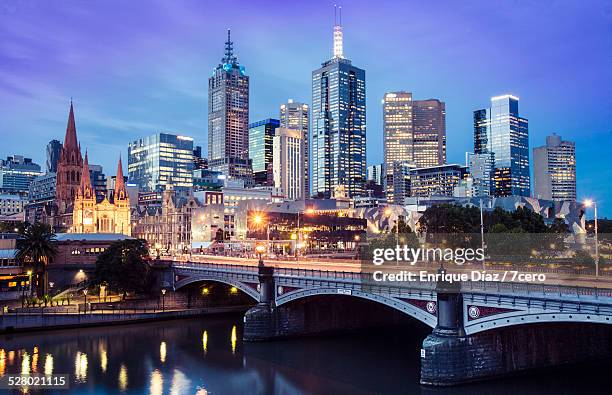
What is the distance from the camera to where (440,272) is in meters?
47.3

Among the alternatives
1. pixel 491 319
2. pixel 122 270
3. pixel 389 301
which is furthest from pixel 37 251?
pixel 491 319

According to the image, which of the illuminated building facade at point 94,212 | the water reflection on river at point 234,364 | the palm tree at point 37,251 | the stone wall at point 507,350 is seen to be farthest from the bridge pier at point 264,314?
the illuminated building facade at point 94,212

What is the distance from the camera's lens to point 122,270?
90375 millimetres

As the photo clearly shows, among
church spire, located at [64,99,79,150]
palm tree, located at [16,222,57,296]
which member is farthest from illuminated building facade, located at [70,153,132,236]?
palm tree, located at [16,222,57,296]

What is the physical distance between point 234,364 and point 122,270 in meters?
37.0

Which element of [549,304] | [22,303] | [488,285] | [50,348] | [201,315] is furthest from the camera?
[201,315]

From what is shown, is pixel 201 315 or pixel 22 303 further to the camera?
pixel 201 315

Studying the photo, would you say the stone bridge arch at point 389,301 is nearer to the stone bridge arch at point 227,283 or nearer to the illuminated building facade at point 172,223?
the stone bridge arch at point 227,283

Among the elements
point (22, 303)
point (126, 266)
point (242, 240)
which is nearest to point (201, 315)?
point (126, 266)

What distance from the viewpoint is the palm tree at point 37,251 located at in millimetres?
93875

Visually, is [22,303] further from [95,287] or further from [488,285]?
[488,285]

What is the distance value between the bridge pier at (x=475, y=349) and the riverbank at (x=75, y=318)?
163 feet

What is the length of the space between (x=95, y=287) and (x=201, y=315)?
17.4m

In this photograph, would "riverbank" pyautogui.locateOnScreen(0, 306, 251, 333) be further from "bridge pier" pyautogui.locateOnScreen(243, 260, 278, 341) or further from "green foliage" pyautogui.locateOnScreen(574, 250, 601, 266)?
"green foliage" pyautogui.locateOnScreen(574, 250, 601, 266)
